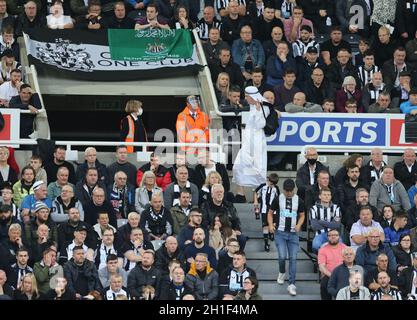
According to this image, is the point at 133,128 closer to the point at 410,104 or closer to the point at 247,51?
the point at 247,51

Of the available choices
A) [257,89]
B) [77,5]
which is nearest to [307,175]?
[257,89]

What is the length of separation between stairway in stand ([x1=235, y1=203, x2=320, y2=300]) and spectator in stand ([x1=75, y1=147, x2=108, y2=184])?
6.70 ft

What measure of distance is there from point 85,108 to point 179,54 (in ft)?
6.85

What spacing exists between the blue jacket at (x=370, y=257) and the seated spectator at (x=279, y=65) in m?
4.24

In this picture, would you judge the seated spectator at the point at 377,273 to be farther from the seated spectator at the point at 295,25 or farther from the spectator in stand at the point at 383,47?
the seated spectator at the point at 295,25

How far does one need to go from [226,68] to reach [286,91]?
3.56 feet

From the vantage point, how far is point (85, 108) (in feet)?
106

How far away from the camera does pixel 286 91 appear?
29.5 metres

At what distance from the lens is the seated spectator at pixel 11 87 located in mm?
28938

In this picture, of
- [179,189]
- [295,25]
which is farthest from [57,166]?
[295,25]

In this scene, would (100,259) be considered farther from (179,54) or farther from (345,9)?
(345,9)

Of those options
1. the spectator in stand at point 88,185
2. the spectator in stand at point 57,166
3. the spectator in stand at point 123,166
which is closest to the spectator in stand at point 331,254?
the spectator in stand at point 123,166

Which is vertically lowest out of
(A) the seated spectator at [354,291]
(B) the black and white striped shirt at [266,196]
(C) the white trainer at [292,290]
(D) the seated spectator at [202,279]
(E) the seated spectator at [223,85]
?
(C) the white trainer at [292,290]
